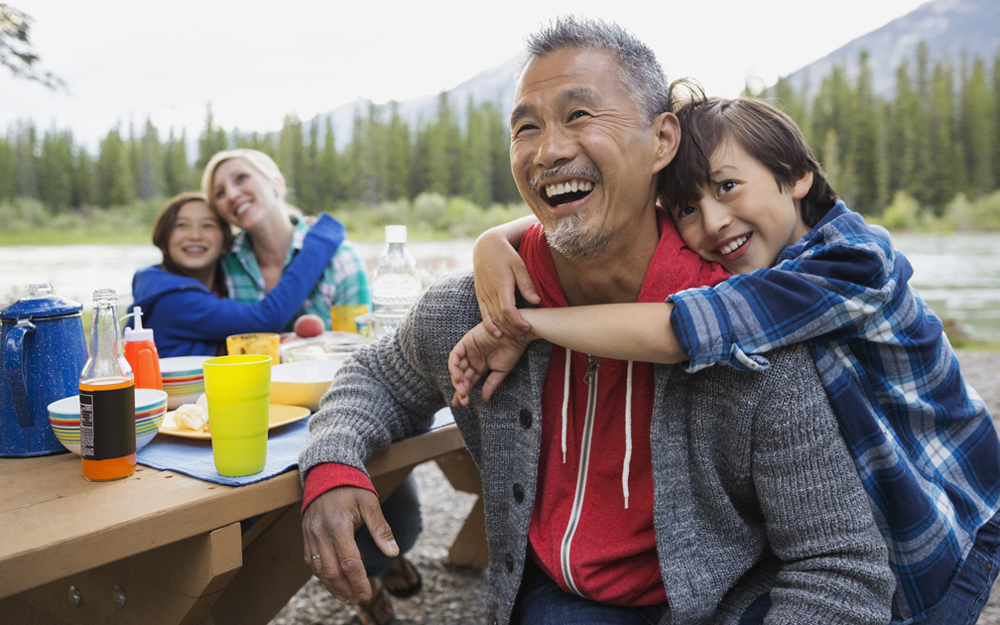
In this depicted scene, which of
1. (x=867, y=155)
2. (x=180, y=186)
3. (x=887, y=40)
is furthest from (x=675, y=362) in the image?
(x=887, y=40)

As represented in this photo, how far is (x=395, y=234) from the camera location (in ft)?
7.23

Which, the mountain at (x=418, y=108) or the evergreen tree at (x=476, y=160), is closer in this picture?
the mountain at (x=418, y=108)

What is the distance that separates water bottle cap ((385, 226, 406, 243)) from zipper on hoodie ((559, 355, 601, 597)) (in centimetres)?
118

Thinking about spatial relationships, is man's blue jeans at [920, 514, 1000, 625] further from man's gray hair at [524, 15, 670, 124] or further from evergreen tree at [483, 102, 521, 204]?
evergreen tree at [483, 102, 521, 204]

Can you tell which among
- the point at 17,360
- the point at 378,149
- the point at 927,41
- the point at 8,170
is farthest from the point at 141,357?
the point at 927,41

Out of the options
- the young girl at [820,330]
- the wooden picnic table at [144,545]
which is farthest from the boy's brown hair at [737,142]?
the wooden picnic table at [144,545]

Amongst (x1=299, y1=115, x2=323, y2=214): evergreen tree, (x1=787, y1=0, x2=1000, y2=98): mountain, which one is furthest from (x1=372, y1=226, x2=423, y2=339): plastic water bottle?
(x1=787, y1=0, x2=1000, y2=98): mountain

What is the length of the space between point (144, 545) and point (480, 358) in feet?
1.91

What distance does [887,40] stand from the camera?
27.2ft

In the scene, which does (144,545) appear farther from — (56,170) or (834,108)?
(834,108)

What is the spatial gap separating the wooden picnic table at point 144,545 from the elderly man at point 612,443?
150 mm

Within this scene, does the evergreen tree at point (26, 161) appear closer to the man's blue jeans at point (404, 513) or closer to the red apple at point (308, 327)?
the red apple at point (308, 327)

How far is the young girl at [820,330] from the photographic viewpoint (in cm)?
93

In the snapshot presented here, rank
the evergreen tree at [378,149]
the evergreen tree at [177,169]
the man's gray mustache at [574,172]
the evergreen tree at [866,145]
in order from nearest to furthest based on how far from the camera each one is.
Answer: the man's gray mustache at [574,172]
the evergreen tree at [177,169]
the evergreen tree at [378,149]
the evergreen tree at [866,145]
